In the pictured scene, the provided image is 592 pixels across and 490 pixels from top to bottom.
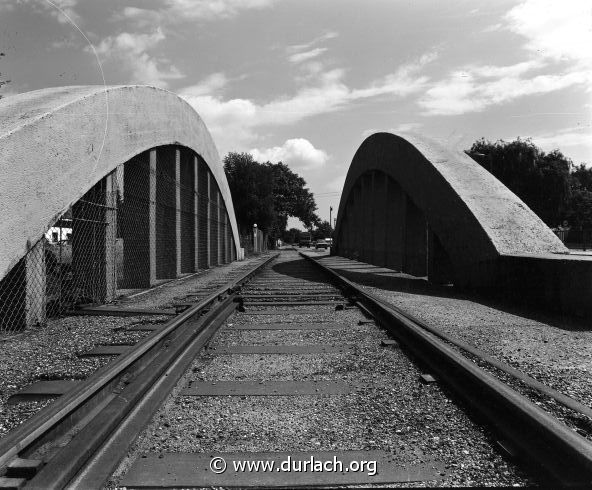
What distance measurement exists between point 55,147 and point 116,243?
3465 millimetres

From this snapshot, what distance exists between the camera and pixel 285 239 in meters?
132

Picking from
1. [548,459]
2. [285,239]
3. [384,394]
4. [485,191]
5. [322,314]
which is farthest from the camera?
[285,239]

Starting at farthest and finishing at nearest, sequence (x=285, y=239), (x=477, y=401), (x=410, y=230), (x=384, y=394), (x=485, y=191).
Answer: (x=285, y=239)
(x=410, y=230)
(x=485, y=191)
(x=384, y=394)
(x=477, y=401)

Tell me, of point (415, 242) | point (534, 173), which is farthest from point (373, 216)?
point (534, 173)

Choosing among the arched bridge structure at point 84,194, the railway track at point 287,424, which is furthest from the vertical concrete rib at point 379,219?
the railway track at point 287,424

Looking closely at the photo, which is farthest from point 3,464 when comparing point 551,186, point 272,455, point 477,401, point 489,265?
point 551,186

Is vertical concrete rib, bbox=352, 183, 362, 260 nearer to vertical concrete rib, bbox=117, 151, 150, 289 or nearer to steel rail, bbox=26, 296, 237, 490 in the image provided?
vertical concrete rib, bbox=117, 151, 150, 289

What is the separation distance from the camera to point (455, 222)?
33.5ft

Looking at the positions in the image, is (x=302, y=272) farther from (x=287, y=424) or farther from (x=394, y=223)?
(x=287, y=424)

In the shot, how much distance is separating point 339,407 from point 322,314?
12.4 ft

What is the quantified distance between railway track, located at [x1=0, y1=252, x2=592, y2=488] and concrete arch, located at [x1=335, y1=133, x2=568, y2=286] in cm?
546

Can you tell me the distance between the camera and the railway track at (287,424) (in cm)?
214

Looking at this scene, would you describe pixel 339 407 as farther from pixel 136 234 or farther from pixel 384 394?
pixel 136 234

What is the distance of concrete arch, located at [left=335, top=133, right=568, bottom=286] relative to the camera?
9.25 metres
